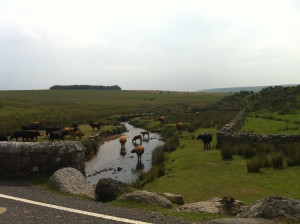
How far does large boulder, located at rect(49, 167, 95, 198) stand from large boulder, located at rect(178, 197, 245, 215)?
299 centimetres

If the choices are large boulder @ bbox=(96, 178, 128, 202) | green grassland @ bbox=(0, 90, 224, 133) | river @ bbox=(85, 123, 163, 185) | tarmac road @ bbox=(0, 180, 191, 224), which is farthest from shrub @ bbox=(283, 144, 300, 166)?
green grassland @ bbox=(0, 90, 224, 133)

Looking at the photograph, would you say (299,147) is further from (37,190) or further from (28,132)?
(28,132)

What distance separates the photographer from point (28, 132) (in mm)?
29375

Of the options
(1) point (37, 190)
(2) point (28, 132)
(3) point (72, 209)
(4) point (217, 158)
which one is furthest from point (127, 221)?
(2) point (28, 132)

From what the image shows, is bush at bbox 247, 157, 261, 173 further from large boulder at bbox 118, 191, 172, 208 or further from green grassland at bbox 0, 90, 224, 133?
green grassland at bbox 0, 90, 224, 133

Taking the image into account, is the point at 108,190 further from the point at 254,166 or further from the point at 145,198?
the point at 254,166

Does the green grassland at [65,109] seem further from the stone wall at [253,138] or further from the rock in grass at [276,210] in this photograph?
the rock in grass at [276,210]

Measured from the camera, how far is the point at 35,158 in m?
12.4

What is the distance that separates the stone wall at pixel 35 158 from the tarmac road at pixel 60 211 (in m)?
2.40

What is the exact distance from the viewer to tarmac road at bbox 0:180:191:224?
7.46 m

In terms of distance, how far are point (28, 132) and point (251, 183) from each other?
824 inches

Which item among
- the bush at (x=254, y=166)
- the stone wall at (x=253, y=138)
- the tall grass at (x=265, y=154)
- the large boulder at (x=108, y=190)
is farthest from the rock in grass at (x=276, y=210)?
the stone wall at (x=253, y=138)

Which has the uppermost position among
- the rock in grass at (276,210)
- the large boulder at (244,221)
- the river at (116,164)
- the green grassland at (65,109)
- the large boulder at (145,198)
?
the rock in grass at (276,210)

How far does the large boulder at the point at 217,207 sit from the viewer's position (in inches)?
352
